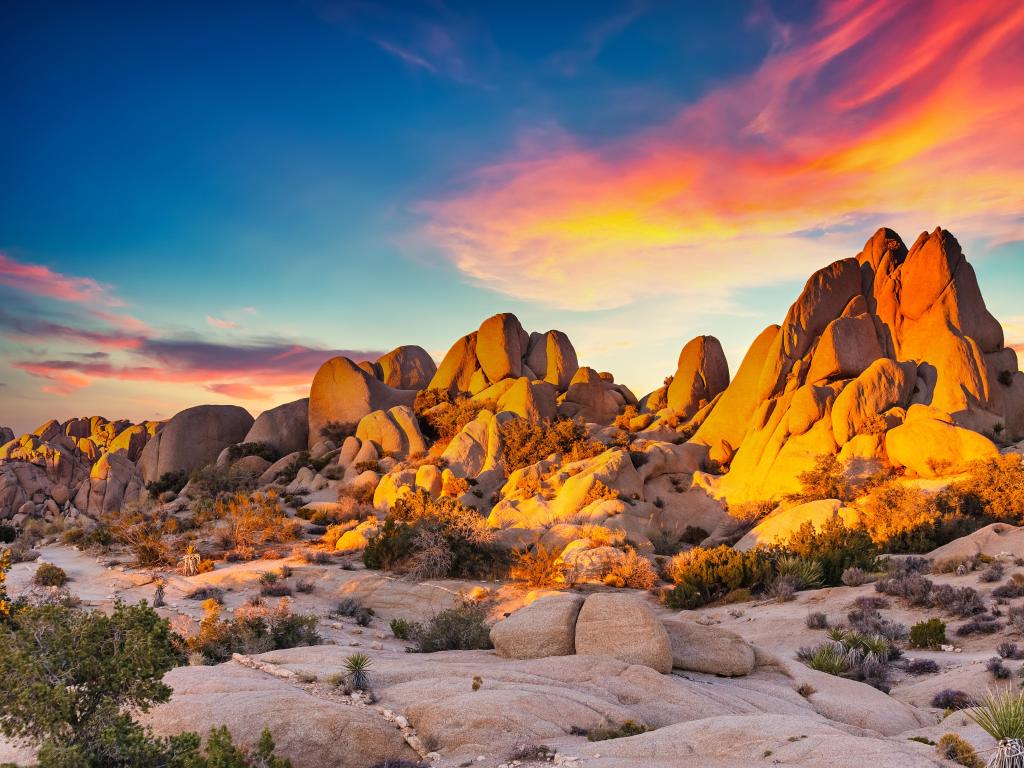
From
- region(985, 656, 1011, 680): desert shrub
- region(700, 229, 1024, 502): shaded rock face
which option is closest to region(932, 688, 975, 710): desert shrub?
region(985, 656, 1011, 680): desert shrub

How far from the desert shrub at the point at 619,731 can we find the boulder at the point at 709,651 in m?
4.05

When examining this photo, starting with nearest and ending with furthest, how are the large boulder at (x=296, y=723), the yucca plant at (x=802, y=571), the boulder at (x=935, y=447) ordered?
1. the large boulder at (x=296, y=723)
2. the yucca plant at (x=802, y=571)
3. the boulder at (x=935, y=447)

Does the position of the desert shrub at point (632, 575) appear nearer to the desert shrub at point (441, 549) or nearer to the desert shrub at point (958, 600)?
→ the desert shrub at point (441, 549)

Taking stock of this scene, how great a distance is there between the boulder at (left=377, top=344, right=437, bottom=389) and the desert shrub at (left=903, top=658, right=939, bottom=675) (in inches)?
1823

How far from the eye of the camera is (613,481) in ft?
101

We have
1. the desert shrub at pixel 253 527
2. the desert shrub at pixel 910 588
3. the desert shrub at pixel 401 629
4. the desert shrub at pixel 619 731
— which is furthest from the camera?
the desert shrub at pixel 253 527

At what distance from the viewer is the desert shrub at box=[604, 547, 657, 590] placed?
73.3 ft

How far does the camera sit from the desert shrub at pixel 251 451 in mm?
45781

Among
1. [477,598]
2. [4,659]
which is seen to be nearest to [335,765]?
[4,659]

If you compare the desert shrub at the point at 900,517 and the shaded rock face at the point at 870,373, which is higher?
the shaded rock face at the point at 870,373

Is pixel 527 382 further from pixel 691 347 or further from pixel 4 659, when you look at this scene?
pixel 4 659

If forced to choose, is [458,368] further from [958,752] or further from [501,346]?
[958,752]

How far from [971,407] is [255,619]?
33.3 meters

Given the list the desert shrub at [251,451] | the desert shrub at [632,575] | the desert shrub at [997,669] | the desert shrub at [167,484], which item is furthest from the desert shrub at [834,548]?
the desert shrub at [167,484]
